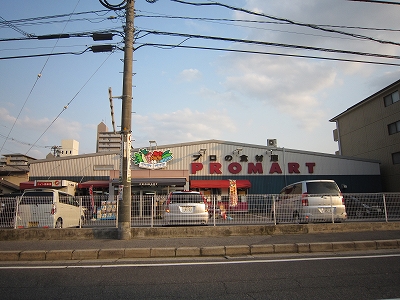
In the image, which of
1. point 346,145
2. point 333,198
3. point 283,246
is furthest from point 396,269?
point 346,145

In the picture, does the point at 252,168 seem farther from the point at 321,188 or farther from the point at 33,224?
the point at 33,224

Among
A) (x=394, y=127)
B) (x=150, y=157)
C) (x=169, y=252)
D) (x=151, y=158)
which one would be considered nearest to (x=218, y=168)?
(x=151, y=158)

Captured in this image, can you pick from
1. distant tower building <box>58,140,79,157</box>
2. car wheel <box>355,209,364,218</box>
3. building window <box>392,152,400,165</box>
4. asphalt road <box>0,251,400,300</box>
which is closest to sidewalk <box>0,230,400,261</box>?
asphalt road <box>0,251,400,300</box>

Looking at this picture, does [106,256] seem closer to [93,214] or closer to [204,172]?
[93,214]

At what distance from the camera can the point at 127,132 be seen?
9391 mm

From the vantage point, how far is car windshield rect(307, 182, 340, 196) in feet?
36.4

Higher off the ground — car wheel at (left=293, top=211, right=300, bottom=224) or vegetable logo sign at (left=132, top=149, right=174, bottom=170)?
vegetable logo sign at (left=132, top=149, right=174, bottom=170)

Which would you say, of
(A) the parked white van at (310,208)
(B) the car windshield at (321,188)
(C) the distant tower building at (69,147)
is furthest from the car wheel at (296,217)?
(C) the distant tower building at (69,147)

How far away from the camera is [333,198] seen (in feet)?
34.7

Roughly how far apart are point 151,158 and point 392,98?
2282cm

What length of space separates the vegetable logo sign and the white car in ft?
51.9

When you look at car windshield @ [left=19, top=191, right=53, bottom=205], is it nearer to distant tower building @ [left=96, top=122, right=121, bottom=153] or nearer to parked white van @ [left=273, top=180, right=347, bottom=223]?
Result: parked white van @ [left=273, top=180, right=347, bottom=223]

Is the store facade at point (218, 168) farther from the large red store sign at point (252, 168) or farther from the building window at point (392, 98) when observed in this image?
the building window at point (392, 98)

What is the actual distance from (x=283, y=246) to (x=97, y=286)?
15.5 ft
